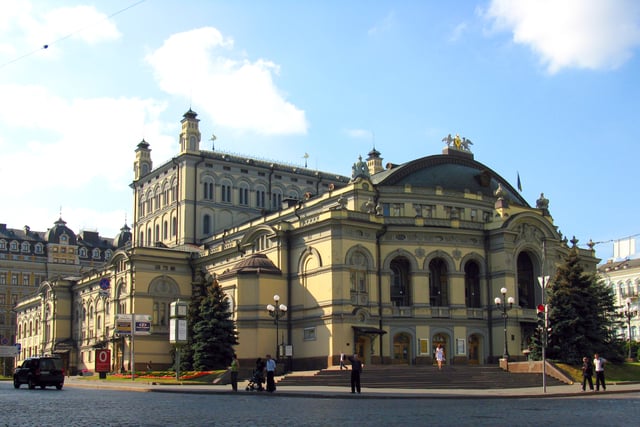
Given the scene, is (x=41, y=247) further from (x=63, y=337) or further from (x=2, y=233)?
(x=63, y=337)

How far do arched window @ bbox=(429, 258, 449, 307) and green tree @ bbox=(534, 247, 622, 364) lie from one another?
11996mm

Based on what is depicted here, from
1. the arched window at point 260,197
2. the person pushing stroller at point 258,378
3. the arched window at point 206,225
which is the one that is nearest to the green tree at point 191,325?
the person pushing stroller at point 258,378

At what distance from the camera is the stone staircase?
146 ft

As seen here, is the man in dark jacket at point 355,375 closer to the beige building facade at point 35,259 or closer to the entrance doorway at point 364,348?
the entrance doorway at point 364,348

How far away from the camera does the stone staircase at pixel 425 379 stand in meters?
44.4

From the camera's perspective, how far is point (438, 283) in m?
63.3

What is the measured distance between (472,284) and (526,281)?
203 inches

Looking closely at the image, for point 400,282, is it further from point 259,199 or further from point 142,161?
point 142,161

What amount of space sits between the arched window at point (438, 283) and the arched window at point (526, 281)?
6823 mm

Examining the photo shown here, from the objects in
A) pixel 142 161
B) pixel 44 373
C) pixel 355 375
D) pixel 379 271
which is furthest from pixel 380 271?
pixel 142 161

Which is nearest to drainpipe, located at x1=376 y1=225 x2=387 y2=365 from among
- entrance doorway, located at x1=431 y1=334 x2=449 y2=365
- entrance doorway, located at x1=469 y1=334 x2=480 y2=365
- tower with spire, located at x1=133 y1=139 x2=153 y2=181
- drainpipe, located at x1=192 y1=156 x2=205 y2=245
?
entrance doorway, located at x1=431 y1=334 x2=449 y2=365

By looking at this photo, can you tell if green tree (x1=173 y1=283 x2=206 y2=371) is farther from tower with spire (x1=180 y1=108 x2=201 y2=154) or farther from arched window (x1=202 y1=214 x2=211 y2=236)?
tower with spire (x1=180 y1=108 x2=201 y2=154)

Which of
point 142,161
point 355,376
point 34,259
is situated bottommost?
point 355,376

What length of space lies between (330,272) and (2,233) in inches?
3657
